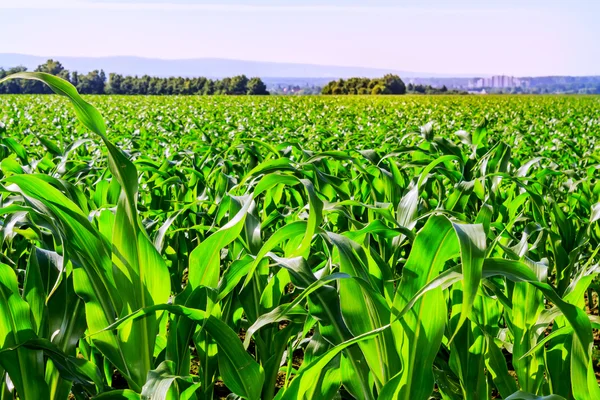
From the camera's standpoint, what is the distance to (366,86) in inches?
3098

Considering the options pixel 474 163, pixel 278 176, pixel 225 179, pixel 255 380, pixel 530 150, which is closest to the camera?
pixel 255 380

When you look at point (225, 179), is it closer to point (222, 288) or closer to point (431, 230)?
point (222, 288)

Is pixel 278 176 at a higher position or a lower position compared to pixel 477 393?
higher

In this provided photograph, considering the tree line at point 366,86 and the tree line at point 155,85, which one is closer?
the tree line at point 366,86

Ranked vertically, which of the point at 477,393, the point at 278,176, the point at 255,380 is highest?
the point at 278,176

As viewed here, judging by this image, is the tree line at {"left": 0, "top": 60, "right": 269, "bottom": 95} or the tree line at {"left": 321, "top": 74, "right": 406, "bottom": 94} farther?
the tree line at {"left": 0, "top": 60, "right": 269, "bottom": 95}

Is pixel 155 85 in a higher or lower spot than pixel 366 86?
lower

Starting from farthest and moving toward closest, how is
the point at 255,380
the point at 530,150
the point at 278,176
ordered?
the point at 530,150, the point at 278,176, the point at 255,380

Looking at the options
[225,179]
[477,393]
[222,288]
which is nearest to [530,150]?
[225,179]

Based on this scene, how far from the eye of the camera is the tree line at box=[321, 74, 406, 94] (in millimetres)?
75938

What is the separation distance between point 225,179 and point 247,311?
5.92 ft

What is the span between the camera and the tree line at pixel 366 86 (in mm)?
75938

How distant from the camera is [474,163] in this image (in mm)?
4559

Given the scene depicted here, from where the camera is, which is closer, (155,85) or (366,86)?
(366,86)
